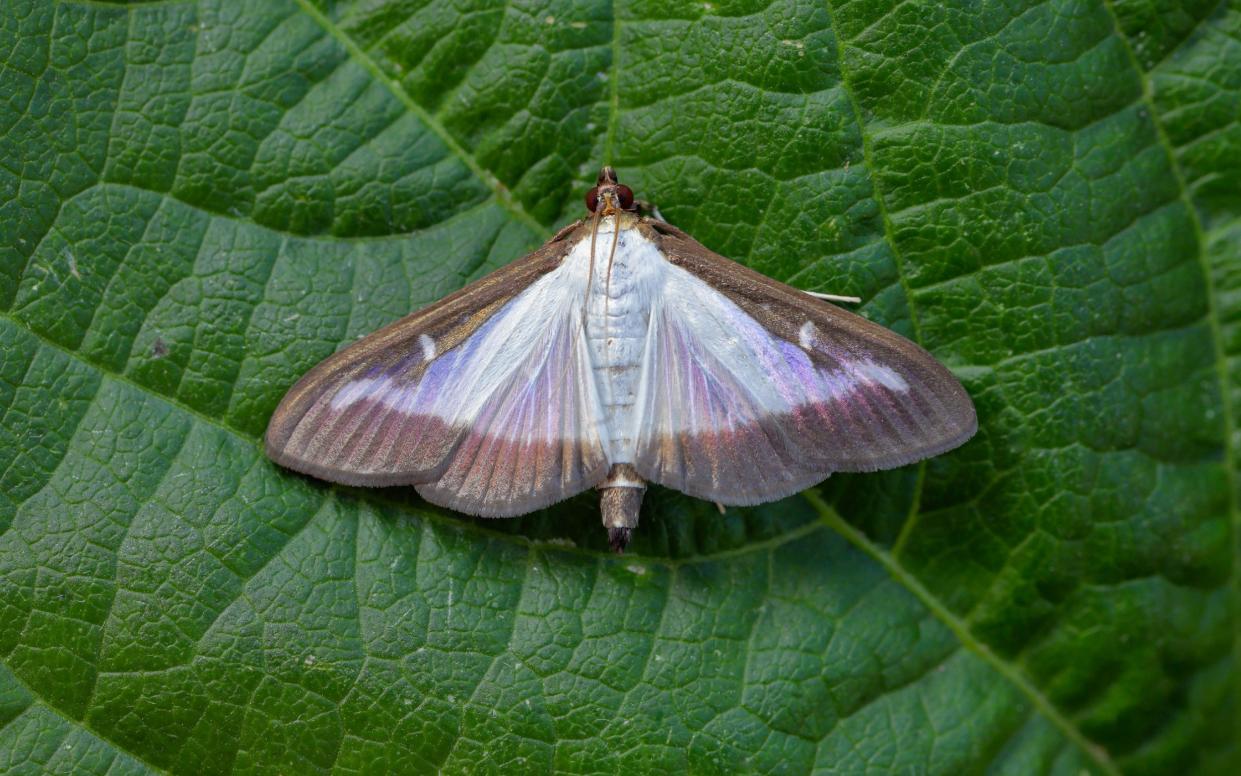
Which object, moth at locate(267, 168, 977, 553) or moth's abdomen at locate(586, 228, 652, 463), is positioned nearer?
moth at locate(267, 168, 977, 553)

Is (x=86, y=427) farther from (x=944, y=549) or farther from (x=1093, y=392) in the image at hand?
(x=1093, y=392)

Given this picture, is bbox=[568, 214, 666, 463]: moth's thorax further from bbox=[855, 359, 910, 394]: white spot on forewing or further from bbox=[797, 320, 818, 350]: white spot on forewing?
bbox=[855, 359, 910, 394]: white spot on forewing

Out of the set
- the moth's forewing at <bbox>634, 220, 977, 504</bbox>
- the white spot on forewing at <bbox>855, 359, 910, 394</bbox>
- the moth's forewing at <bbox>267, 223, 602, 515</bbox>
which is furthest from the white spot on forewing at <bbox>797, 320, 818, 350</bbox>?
the moth's forewing at <bbox>267, 223, 602, 515</bbox>

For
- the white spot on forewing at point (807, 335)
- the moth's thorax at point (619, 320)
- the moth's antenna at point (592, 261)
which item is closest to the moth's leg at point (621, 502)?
the moth's thorax at point (619, 320)

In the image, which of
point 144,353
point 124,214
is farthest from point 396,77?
point 144,353

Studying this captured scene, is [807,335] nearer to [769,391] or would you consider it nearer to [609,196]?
[769,391]

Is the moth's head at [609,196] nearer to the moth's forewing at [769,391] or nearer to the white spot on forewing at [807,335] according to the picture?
the moth's forewing at [769,391]
